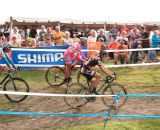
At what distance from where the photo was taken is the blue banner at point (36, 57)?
18422 mm

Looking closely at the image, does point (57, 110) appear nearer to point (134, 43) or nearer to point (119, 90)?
point (119, 90)

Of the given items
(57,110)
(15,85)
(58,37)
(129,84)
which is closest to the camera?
(57,110)

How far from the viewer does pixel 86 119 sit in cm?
1106

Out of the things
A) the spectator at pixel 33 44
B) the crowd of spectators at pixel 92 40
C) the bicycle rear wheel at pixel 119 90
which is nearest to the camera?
the bicycle rear wheel at pixel 119 90

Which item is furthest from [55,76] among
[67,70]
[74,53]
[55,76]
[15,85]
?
[15,85]

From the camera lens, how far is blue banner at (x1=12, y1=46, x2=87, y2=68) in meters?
18.4

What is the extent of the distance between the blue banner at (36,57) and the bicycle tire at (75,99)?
6.41m

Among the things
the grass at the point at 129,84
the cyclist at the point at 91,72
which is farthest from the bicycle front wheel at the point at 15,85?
the cyclist at the point at 91,72

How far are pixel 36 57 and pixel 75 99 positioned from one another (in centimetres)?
692

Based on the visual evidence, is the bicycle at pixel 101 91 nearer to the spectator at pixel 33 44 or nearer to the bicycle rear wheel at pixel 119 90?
the bicycle rear wheel at pixel 119 90

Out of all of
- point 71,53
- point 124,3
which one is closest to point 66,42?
point 71,53

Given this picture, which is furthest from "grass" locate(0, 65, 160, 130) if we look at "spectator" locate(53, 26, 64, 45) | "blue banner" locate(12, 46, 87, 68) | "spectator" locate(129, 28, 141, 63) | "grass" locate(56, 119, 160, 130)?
"spectator" locate(53, 26, 64, 45)

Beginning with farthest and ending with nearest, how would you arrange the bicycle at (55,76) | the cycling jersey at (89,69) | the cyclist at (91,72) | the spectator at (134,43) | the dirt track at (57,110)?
the spectator at (134,43)
the bicycle at (55,76)
the cycling jersey at (89,69)
the cyclist at (91,72)
the dirt track at (57,110)

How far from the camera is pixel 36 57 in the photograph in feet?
61.2
